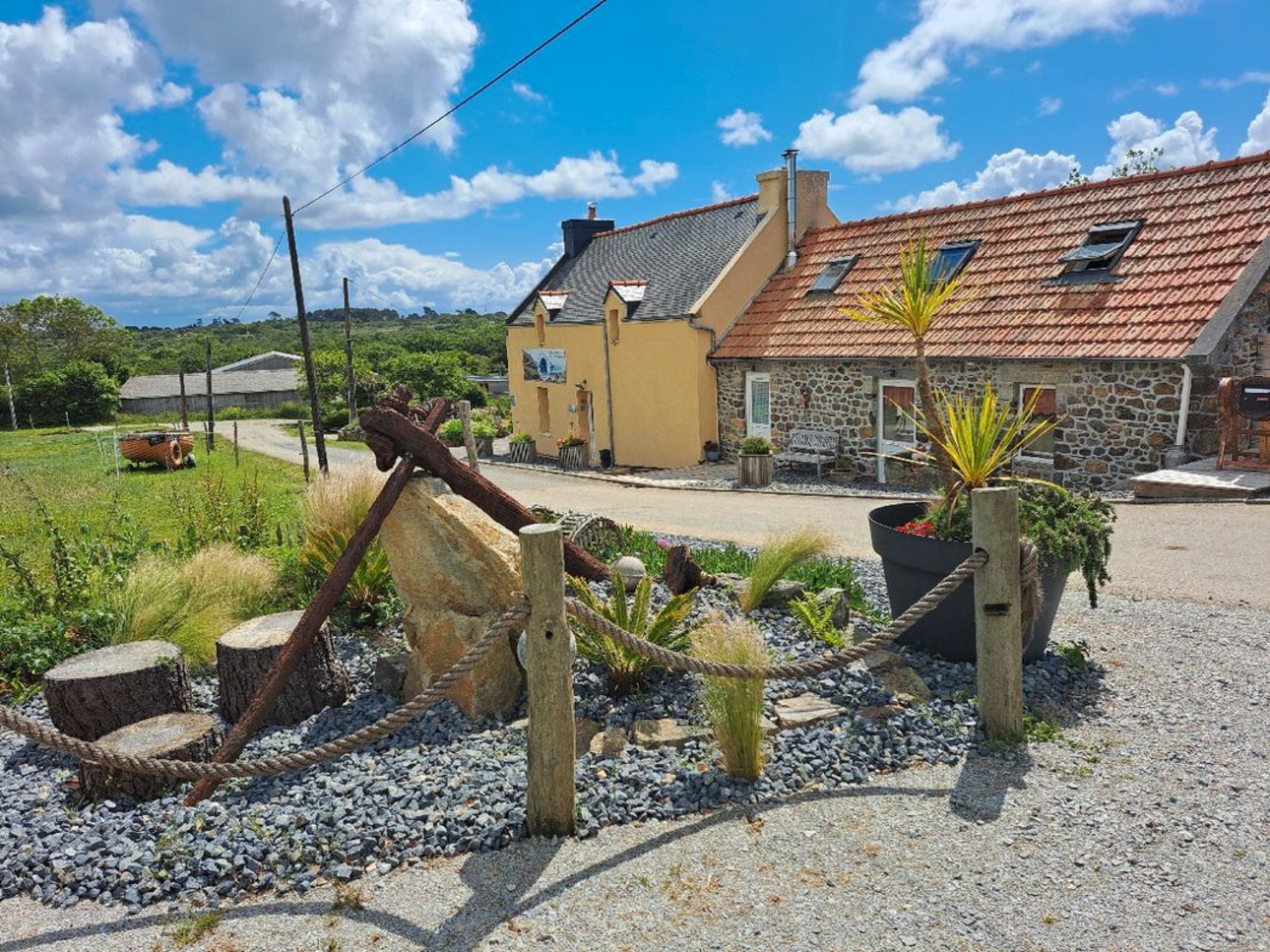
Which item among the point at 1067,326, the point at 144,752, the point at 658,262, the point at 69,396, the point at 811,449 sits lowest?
the point at 811,449

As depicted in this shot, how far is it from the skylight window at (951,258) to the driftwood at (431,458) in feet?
43.4

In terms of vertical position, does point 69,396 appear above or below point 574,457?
above

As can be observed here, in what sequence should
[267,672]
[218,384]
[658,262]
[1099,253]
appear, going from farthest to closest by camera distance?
[218,384] → [658,262] → [1099,253] → [267,672]

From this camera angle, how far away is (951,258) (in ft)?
54.6

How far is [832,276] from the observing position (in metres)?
18.6

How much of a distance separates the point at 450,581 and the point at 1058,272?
13.6 metres

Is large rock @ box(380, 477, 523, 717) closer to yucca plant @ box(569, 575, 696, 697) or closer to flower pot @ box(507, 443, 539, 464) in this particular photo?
yucca plant @ box(569, 575, 696, 697)

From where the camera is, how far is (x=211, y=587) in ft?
20.7

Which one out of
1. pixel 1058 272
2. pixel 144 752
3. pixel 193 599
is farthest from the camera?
pixel 1058 272

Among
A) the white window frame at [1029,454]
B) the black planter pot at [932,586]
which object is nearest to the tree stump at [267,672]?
the black planter pot at [932,586]

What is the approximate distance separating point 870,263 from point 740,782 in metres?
15.9

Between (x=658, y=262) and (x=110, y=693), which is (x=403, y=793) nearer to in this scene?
(x=110, y=693)

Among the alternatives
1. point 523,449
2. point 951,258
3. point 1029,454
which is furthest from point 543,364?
point 1029,454

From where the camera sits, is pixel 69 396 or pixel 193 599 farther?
pixel 69 396
